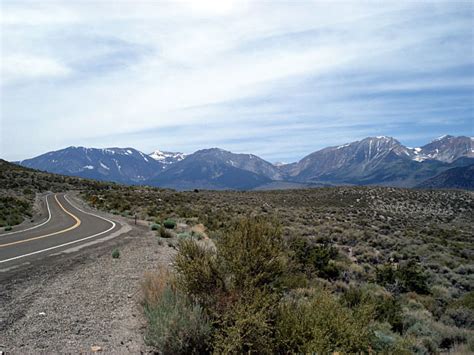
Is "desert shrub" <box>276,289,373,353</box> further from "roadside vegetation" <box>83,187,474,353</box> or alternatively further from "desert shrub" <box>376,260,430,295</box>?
"desert shrub" <box>376,260,430,295</box>

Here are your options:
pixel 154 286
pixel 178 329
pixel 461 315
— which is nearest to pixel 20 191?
pixel 154 286

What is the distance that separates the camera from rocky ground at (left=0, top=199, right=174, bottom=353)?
567 cm

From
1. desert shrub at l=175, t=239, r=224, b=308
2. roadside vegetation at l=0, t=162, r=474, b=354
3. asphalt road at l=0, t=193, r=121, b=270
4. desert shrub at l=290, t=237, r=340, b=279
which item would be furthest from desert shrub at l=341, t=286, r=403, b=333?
asphalt road at l=0, t=193, r=121, b=270

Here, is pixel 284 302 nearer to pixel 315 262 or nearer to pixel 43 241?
pixel 315 262

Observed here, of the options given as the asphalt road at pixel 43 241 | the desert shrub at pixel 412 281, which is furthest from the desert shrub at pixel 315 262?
the asphalt road at pixel 43 241

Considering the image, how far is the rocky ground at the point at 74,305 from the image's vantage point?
18.6 feet

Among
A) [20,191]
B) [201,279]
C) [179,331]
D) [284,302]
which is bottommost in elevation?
[179,331]

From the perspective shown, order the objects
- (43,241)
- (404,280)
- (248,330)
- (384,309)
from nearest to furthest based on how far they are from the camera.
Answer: (248,330) < (384,309) < (404,280) < (43,241)

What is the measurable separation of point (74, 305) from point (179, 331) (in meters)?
2.99

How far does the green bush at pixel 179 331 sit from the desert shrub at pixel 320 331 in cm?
120

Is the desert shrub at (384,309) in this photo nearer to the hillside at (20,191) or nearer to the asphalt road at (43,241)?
the asphalt road at (43,241)

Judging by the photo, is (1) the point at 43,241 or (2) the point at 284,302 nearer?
(2) the point at 284,302

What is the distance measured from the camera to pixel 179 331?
17.9 feet

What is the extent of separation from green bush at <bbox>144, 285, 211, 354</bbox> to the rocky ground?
532 millimetres
